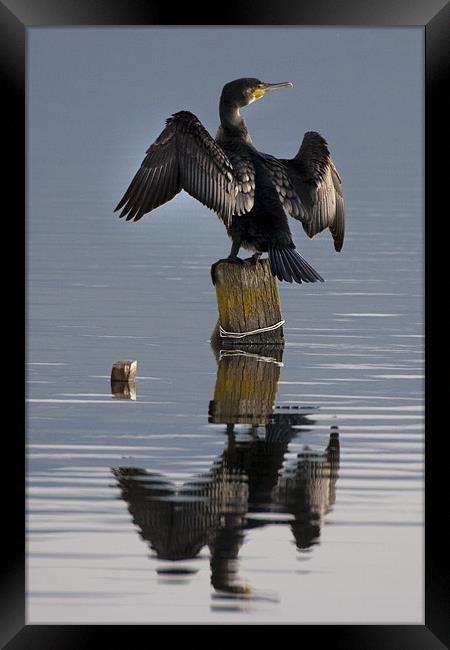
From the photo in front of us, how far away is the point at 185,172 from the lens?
38.6ft

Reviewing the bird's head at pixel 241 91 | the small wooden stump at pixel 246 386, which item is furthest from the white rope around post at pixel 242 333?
the bird's head at pixel 241 91

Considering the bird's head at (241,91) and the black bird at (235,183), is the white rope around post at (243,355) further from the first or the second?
the bird's head at (241,91)

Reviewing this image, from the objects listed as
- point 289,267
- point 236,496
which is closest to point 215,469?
point 236,496

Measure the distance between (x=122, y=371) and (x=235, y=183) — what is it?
2.31m

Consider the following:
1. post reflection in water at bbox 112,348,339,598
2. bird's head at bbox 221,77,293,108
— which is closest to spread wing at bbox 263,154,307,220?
bird's head at bbox 221,77,293,108

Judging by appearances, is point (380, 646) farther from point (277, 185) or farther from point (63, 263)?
point (63, 263)

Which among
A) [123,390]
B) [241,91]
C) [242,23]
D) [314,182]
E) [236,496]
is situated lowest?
[236,496]

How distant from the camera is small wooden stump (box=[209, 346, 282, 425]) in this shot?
8.68 metres

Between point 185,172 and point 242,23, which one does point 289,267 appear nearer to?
point 185,172

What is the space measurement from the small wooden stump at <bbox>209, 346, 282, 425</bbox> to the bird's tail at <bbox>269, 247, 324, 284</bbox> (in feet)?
1.82

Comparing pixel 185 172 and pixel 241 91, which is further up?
pixel 241 91

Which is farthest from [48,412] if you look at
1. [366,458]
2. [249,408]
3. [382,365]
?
[382,365]

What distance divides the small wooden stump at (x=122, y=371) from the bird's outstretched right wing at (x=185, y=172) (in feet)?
6.75

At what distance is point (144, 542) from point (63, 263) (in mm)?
13168
